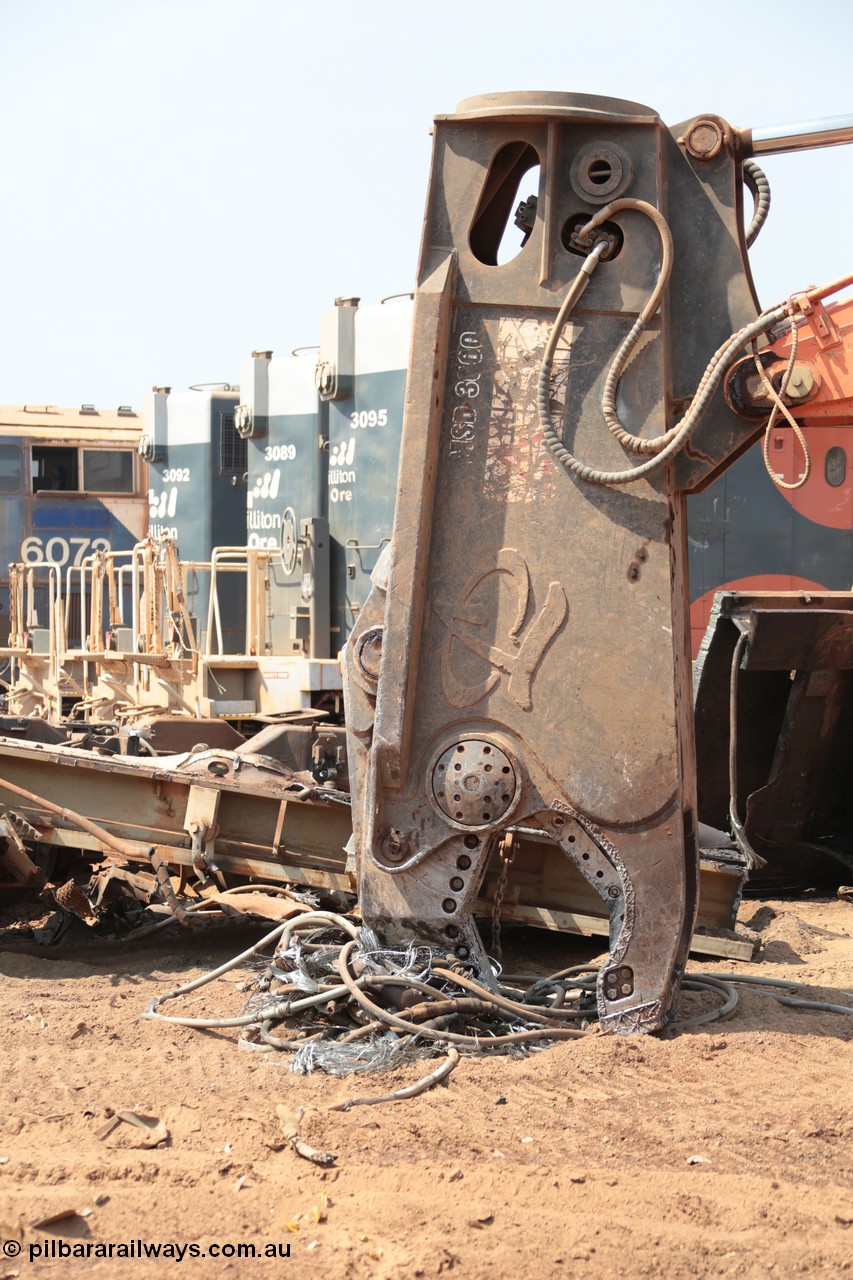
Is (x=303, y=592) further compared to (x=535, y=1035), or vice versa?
(x=303, y=592)

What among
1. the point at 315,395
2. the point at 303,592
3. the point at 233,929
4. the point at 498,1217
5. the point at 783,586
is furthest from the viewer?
the point at 315,395

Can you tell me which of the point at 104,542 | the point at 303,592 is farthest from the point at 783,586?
the point at 104,542

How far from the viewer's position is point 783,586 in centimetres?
1175

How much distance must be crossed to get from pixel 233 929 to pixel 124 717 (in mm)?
6476

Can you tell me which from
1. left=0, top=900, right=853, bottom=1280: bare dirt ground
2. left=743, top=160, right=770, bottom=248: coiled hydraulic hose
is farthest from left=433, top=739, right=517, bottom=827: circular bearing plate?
left=743, top=160, right=770, bottom=248: coiled hydraulic hose

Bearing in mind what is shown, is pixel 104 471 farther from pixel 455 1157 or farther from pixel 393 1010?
pixel 455 1157

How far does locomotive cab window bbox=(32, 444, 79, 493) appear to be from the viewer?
67.7 ft

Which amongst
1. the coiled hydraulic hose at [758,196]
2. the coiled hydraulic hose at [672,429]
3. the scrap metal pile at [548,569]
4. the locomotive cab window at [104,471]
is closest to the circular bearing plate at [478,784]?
the scrap metal pile at [548,569]

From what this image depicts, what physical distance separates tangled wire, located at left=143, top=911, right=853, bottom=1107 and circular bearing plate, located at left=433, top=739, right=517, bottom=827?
23.0 inches

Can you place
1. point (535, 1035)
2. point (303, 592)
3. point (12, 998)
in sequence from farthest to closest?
point (303, 592)
point (12, 998)
point (535, 1035)

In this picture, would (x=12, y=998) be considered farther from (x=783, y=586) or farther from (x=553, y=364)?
(x=783, y=586)

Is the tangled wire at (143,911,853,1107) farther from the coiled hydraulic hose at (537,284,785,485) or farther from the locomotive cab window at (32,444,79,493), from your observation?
the locomotive cab window at (32,444,79,493)

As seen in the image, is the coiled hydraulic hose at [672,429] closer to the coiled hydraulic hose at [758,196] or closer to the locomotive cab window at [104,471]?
the coiled hydraulic hose at [758,196]

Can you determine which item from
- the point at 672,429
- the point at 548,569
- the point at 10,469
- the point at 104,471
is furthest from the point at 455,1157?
the point at 10,469
